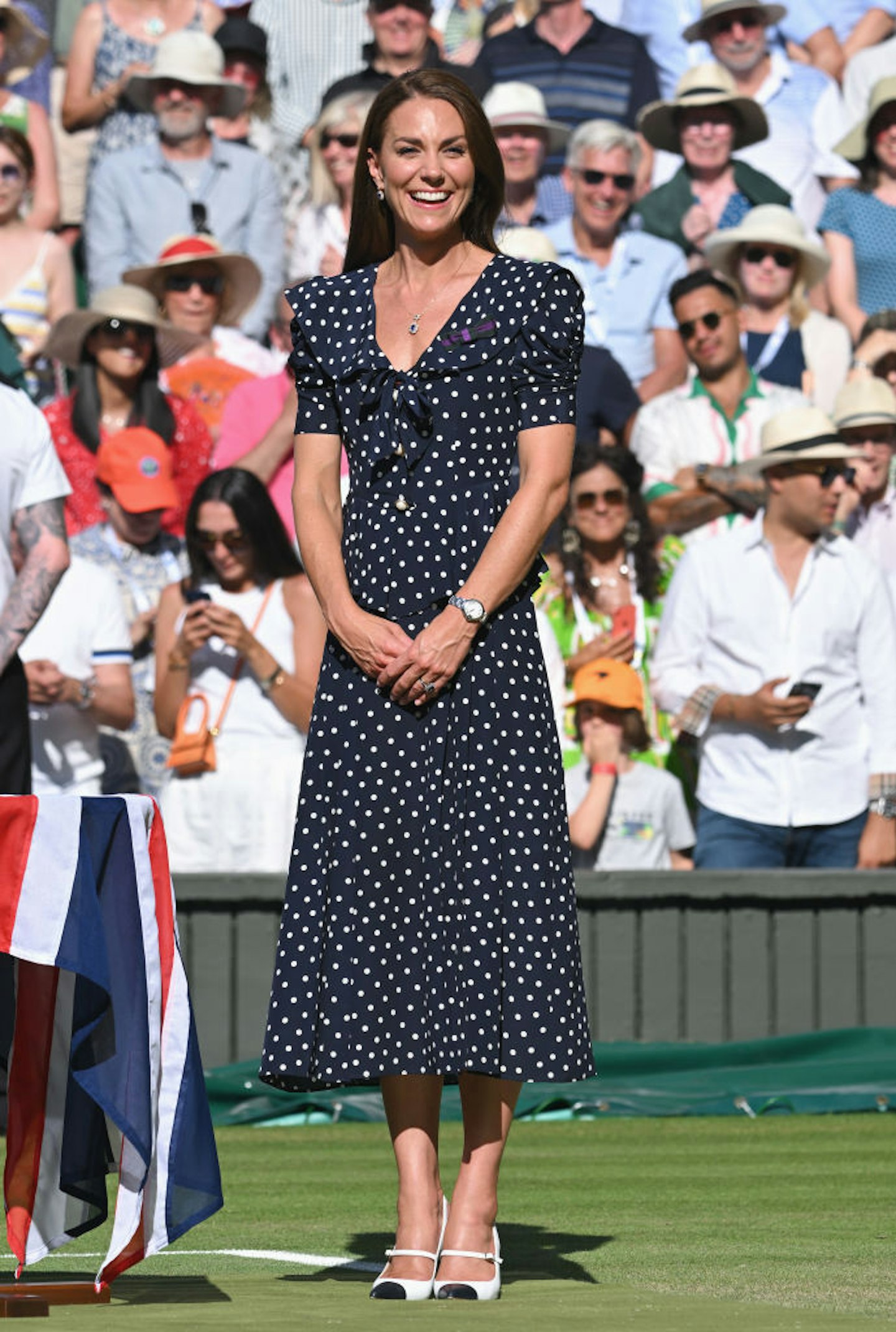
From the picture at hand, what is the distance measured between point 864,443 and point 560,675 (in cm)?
196

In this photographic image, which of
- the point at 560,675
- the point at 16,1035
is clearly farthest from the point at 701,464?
the point at 16,1035

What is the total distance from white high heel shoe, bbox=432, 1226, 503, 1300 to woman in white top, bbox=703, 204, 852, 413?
815 cm

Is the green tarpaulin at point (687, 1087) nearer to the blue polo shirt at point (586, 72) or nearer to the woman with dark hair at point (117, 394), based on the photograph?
the woman with dark hair at point (117, 394)

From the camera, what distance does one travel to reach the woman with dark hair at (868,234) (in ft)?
42.6

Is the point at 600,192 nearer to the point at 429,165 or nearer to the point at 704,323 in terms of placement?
the point at 704,323

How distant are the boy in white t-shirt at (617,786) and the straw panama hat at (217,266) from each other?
→ 2.87 m

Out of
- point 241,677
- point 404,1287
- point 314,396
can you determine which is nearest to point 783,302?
point 241,677

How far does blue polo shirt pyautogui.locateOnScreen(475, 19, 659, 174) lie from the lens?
1370 cm

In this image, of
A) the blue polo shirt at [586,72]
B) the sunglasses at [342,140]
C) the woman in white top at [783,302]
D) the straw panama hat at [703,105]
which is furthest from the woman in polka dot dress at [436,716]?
the blue polo shirt at [586,72]

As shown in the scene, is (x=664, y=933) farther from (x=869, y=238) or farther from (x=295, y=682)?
(x=869, y=238)

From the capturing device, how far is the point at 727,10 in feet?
45.4

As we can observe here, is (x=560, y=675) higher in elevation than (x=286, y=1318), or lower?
higher

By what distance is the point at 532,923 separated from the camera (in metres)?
4.88

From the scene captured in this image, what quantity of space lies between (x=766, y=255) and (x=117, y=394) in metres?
3.19
